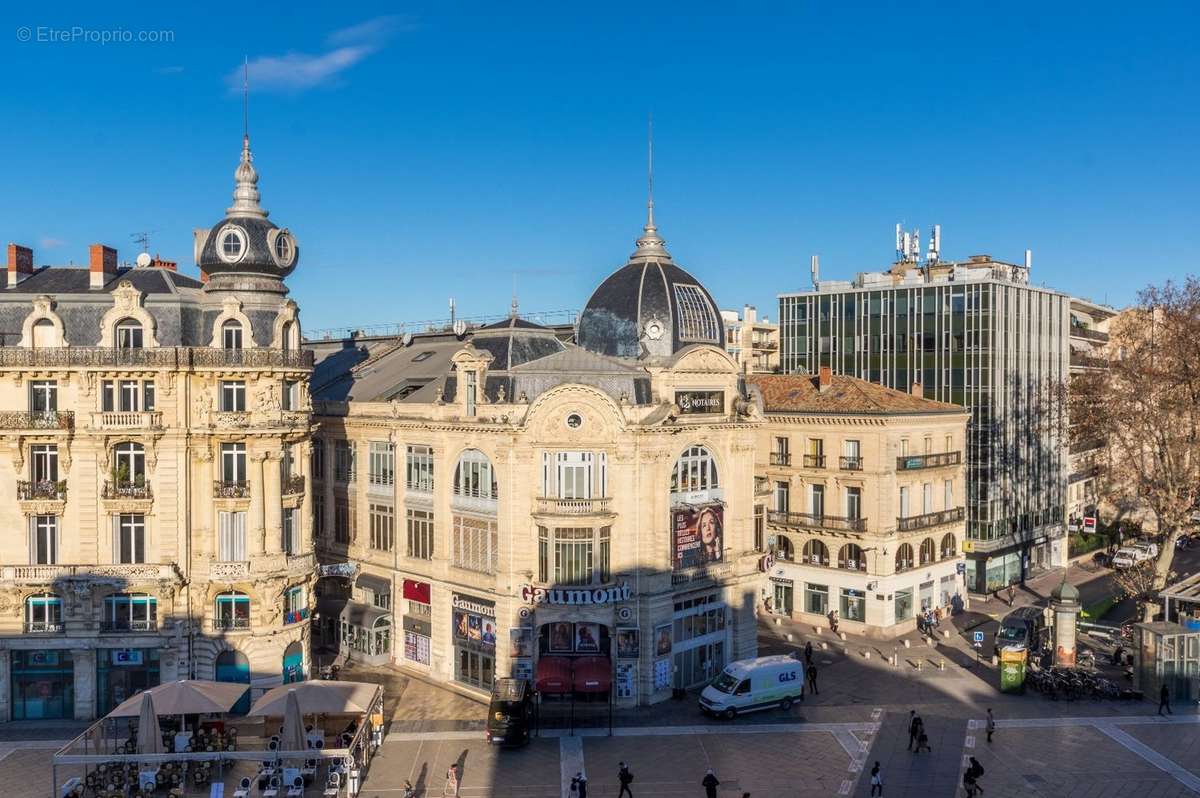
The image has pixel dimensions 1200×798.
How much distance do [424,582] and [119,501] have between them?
16224 millimetres

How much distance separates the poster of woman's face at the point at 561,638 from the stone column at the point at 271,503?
14237mm

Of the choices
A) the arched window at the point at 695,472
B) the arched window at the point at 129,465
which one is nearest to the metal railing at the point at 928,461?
the arched window at the point at 695,472

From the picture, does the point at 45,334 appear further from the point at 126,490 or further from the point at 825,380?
the point at 825,380

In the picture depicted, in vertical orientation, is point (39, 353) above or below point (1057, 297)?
below

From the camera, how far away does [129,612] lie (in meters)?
49.0

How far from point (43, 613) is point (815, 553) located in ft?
148

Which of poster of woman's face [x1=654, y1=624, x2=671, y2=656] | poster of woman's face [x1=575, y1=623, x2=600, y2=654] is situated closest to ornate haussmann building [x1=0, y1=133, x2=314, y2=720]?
poster of woman's face [x1=575, y1=623, x2=600, y2=654]

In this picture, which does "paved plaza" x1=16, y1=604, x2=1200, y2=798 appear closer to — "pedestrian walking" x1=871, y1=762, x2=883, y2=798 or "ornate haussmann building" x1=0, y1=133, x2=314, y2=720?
"pedestrian walking" x1=871, y1=762, x2=883, y2=798

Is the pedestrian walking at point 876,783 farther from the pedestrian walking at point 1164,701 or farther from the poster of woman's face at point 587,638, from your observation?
the pedestrian walking at point 1164,701

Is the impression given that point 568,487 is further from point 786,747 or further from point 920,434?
point 920,434

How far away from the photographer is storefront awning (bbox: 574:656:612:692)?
163ft

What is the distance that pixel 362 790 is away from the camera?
4081cm


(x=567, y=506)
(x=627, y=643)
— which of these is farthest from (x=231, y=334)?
(x=627, y=643)

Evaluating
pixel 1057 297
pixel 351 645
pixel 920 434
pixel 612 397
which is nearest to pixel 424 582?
pixel 351 645
